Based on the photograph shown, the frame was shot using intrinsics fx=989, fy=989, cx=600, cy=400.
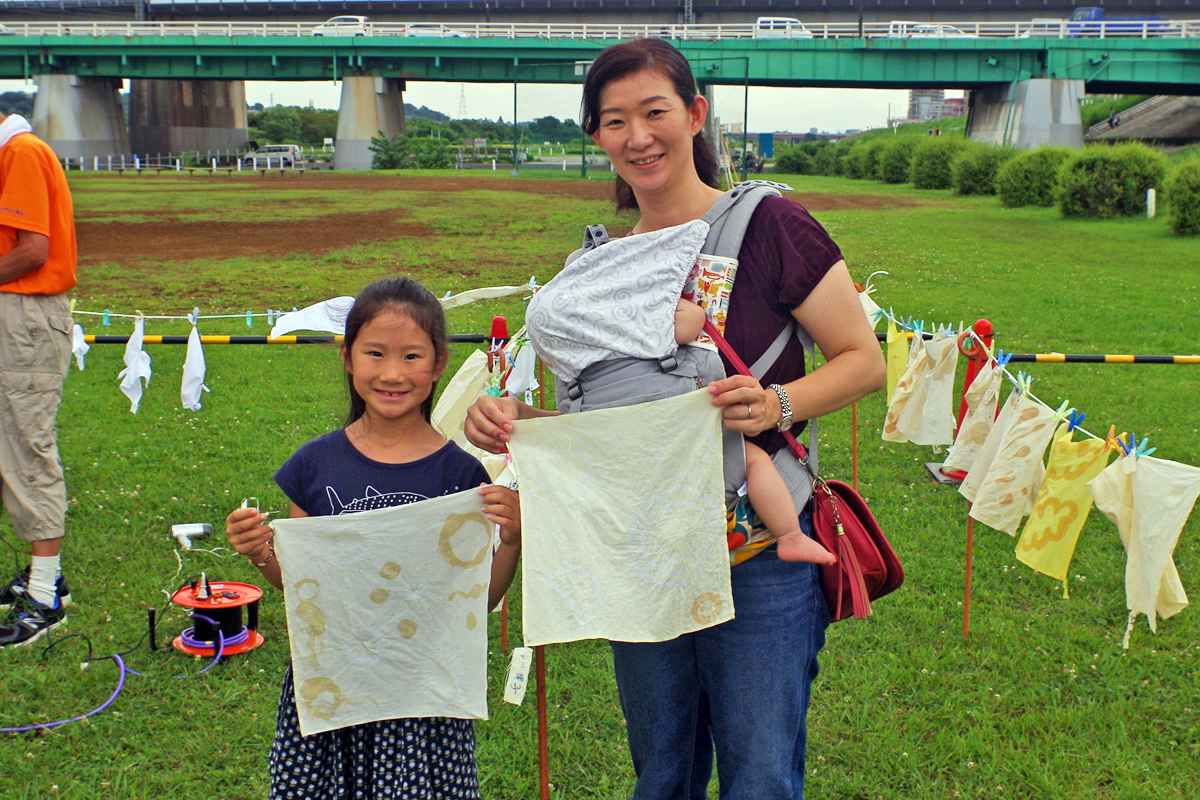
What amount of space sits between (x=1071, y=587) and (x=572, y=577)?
3.82 m

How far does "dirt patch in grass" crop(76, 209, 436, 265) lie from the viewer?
18797 mm

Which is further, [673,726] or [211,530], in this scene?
[211,530]

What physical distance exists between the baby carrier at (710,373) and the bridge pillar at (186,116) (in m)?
68.8

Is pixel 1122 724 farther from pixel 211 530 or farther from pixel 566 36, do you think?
pixel 566 36

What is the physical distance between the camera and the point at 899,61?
46.7 metres

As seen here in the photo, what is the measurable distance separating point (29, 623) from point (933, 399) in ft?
15.3

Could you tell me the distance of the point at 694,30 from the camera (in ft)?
169

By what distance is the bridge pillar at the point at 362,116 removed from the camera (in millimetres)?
53312

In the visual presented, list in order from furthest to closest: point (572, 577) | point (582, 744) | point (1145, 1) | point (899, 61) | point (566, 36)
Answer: point (1145, 1)
point (566, 36)
point (899, 61)
point (582, 744)
point (572, 577)

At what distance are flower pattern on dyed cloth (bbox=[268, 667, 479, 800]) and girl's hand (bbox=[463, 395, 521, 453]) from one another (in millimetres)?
726

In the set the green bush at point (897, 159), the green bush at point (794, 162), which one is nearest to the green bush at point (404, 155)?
the green bush at point (794, 162)

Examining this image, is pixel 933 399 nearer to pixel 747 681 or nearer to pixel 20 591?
pixel 747 681

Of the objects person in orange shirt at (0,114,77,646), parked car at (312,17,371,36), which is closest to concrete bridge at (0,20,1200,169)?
parked car at (312,17,371,36)

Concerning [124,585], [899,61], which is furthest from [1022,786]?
[899,61]
